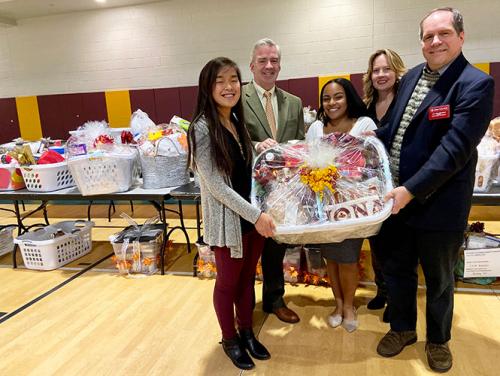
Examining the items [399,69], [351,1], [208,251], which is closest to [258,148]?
[399,69]

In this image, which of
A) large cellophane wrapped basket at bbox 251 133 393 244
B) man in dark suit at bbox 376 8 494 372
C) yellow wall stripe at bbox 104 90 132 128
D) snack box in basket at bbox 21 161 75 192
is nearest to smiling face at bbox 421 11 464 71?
man in dark suit at bbox 376 8 494 372

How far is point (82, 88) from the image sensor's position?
267 inches

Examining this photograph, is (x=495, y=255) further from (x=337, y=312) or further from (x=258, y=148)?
(x=258, y=148)

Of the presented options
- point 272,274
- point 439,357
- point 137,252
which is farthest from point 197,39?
point 439,357

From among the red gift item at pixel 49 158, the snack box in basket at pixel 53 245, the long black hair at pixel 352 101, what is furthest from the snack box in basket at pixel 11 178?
the long black hair at pixel 352 101

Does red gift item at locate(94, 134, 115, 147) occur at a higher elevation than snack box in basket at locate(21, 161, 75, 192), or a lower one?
higher

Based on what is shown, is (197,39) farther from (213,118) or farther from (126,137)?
(213,118)

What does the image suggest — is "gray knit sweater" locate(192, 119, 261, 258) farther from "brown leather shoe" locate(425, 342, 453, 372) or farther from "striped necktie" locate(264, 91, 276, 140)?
"brown leather shoe" locate(425, 342, 453, 372)

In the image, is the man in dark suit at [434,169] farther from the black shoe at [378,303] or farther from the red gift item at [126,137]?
the red gift item at [126,137]

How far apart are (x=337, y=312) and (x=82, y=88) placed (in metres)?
6.08

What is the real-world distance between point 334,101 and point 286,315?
1.29m

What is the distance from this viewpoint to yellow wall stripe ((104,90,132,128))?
21.4 feet

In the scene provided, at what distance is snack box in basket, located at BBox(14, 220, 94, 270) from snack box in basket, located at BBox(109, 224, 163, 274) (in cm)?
56

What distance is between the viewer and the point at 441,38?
161 cm
